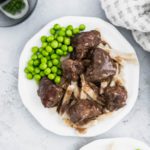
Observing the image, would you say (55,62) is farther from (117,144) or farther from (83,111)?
(117,144)

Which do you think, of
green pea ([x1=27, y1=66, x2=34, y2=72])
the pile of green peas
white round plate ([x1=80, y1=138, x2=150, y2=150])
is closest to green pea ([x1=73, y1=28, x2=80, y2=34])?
the pile of green peas

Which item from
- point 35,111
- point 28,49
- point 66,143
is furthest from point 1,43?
point 66,143

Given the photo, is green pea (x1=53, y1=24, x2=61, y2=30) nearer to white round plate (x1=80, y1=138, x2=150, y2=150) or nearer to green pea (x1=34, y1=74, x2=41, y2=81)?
green pea (x1=34, y1=74, x2=41, y2=81)

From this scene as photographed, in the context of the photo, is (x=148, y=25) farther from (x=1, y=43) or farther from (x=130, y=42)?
(x=1, y=43)

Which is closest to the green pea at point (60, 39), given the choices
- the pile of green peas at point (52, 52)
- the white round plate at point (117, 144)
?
the pile of green peas at point (52, 52)

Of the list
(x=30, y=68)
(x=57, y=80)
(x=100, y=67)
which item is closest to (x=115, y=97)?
(x=100, y=67)
